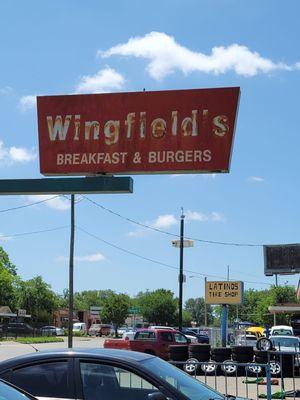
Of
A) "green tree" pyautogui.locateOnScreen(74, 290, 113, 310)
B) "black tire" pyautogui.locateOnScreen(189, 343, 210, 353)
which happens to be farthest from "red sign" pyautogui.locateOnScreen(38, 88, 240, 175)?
"green tree" pyautogui.locateOnScreen(74, 290, 113, 310)

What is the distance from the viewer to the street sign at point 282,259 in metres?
20.8

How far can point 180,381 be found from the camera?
5.84 m

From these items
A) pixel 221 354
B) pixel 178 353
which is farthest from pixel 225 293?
pixel 178 353

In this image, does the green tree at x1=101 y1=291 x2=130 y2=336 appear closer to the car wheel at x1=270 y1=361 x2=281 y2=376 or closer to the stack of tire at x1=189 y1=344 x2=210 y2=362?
the stack of tire at x1=189 y1=344 x2=210 y2=362

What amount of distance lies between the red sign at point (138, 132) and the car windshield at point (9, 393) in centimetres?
843

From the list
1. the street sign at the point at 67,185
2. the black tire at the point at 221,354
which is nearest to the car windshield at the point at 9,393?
the street sign at the point at 67,185

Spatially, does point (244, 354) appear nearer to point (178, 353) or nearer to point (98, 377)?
point (178, 353)

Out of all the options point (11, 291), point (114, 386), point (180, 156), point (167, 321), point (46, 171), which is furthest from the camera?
point (167, 321)

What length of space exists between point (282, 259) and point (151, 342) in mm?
7358

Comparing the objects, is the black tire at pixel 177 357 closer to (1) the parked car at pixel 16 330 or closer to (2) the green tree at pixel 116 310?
(1) the parked car at pixel 16 330

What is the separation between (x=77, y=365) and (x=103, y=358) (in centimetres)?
26

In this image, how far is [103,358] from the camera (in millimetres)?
5758

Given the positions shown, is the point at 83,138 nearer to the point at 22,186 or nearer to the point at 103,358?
the point at 22,186

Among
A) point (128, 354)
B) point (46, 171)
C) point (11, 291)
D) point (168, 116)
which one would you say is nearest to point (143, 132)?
point (168, 116)
